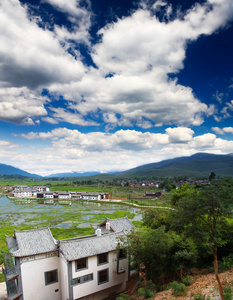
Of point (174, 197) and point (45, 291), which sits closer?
point (45, 291)

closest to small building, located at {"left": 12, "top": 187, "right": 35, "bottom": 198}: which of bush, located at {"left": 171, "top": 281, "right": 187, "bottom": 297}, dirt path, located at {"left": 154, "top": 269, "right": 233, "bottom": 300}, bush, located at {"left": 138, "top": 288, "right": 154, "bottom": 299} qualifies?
bush, located at {"left": 138, "top": 288, "right": 154, "bottom": 299}

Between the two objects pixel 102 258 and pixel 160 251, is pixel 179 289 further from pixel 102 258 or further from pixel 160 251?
pixel 102 258

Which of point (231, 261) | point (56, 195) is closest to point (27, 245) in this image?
point (231, 261)

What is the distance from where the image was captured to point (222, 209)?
11.9 meters

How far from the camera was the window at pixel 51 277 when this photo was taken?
60.0 feet

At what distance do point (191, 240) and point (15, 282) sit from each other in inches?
650

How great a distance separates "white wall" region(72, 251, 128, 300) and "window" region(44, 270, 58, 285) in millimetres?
2455

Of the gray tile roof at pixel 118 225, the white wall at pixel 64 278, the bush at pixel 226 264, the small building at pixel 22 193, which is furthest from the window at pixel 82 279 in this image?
the small building at pixel 22 193

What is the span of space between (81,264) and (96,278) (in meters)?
2.34

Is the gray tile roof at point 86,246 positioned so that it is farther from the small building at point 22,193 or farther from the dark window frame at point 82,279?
the small building at point 22,193

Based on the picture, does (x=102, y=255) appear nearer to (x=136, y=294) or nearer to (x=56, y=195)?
(x=136, y=294)

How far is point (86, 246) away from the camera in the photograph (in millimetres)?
18656

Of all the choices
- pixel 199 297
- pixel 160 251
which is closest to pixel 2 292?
pixel 160 251

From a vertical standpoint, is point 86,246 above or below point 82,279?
above
